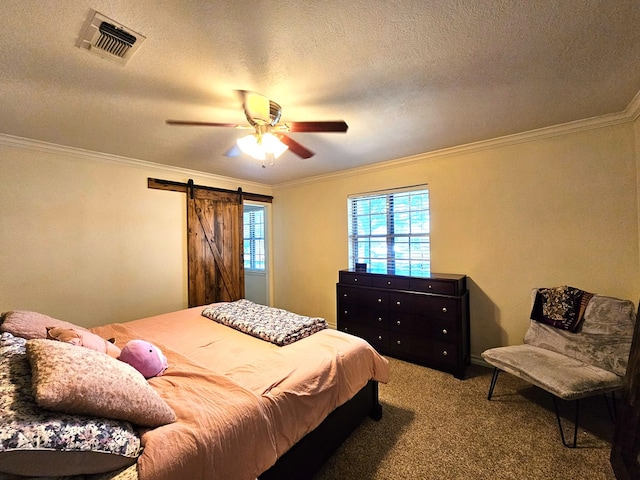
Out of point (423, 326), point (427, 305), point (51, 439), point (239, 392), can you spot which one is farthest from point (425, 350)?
point (51, 439)

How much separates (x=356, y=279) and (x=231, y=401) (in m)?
2.42

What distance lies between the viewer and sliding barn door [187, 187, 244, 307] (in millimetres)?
4004

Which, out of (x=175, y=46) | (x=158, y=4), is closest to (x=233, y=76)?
(x=175, y=46)

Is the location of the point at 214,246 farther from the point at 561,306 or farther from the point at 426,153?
the point at 561,306

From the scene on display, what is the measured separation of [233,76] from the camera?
5.68 feet

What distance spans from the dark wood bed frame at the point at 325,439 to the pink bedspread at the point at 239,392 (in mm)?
127

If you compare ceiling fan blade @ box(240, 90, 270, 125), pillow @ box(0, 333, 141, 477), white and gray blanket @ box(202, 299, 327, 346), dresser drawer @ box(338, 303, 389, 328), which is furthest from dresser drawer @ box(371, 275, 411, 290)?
pillow @ box(0, 333, 141, 477)

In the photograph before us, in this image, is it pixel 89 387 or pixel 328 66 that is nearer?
pixel 89 387

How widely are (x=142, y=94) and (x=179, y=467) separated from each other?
2218mm

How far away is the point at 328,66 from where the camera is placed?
1.65 meters

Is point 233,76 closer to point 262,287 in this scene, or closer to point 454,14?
point 454,14

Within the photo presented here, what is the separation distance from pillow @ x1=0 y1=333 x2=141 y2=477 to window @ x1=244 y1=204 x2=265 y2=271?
Answer: 452cm

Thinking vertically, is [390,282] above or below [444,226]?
below

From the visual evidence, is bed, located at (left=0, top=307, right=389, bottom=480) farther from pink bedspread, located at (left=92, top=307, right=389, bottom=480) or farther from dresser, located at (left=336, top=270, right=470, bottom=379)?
dresser, located at (left=336, top=270, right=470, bottom=379)
